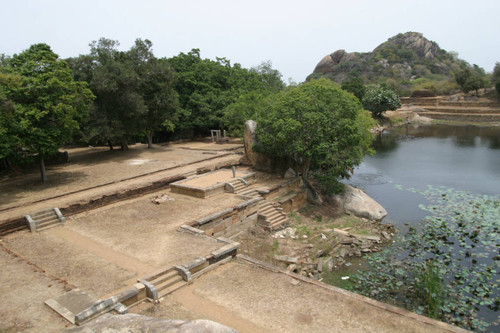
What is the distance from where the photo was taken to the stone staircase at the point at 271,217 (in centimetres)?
1730

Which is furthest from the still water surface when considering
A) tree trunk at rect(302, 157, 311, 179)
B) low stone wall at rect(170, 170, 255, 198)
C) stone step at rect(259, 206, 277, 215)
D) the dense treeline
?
the dense treeline

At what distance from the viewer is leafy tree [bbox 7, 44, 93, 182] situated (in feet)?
55.7

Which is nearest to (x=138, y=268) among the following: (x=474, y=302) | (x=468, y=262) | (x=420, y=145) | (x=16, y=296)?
(x=16, y=296)

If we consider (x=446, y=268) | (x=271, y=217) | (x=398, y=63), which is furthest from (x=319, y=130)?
(x=398, y=63)

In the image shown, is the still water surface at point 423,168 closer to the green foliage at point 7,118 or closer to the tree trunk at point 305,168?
the tree trunk at point 305,168

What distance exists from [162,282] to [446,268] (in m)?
10.9

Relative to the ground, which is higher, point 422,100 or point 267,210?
point 422,100

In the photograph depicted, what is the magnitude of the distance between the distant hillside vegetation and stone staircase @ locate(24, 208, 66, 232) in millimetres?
84128

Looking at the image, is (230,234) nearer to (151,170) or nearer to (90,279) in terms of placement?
(90,279)

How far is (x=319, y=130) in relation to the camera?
19.6 meters

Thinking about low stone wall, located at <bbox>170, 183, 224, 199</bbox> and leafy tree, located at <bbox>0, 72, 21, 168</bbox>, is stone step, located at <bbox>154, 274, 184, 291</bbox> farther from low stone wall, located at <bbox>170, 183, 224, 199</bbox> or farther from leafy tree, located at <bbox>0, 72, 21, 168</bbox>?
leafy tree, located at <bbox>0, 72, 21, 168</bbox>

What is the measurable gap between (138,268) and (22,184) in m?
13.2

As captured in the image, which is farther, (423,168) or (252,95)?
(252,95)

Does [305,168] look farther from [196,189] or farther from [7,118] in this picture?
[7,118]
